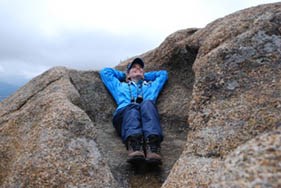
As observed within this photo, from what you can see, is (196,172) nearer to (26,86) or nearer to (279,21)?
(279,21)

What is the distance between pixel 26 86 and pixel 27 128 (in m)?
4.56

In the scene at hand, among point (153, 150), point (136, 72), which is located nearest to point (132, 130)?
point (153, 150)

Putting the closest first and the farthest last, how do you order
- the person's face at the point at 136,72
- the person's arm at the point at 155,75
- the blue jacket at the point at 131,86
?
the blue jacket at the point at 131,86
the person's arm at the point at 155,75
the person's face at the point at 136,72

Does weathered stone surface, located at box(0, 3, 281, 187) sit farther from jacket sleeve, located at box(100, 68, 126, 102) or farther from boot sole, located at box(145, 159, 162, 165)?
jacket sleeve, located at box(100, 68, 126, 102)

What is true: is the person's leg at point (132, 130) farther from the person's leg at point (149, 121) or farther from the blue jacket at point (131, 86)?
the blue jacket at point (131, 86)

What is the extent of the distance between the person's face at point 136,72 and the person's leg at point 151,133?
3231mm

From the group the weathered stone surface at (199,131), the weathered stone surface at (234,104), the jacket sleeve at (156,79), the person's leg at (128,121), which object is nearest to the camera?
the weathered stone surface at (199,131)

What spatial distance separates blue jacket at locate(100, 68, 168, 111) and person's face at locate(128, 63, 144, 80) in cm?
29

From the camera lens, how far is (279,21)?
906 cm

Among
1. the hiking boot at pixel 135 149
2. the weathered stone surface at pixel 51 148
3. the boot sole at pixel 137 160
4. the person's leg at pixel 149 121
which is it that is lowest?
the boot sole at pixel 137 160

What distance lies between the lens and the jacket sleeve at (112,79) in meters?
13.6

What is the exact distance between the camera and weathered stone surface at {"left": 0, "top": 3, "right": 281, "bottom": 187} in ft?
15.5

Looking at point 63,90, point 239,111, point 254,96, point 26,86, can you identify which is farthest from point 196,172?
point 26,86

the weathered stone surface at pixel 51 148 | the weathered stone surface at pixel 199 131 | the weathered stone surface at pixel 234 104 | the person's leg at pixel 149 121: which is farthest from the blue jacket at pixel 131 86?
the weathered stone surface at pixel 234 104
